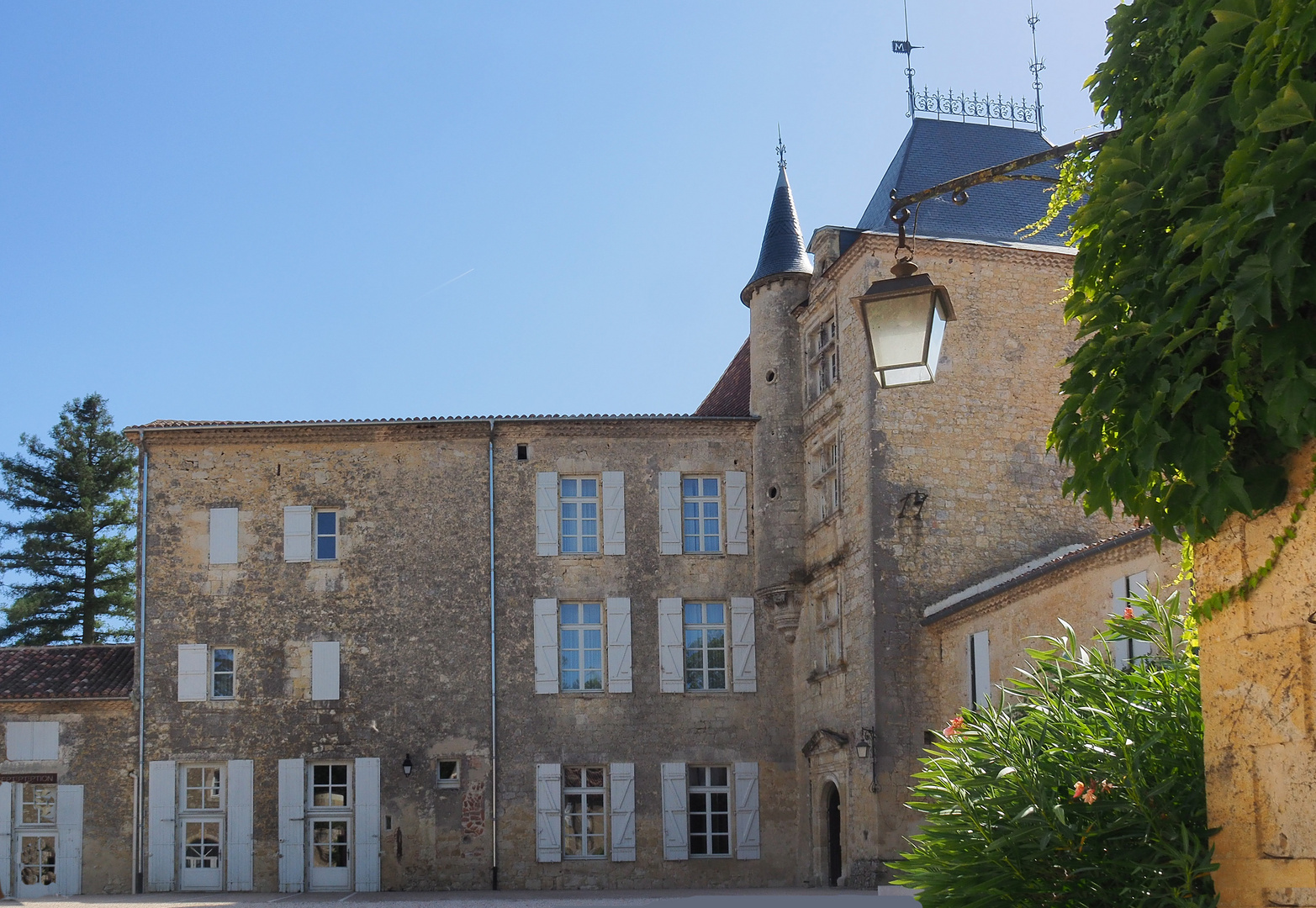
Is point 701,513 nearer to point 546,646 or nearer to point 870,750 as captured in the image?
point 546,646

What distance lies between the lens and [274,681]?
2230 cm

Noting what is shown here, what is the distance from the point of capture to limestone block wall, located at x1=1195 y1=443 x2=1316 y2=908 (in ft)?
11.6

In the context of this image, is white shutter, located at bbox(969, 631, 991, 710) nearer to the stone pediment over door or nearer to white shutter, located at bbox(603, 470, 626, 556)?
the stone pediment over door

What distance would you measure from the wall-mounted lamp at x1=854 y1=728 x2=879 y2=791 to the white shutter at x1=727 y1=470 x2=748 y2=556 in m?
4.55

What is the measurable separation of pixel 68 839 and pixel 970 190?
53.0ft

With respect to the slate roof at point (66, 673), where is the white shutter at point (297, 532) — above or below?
above

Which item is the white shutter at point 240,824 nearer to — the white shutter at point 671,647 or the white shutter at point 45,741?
the white shutter at point 45,741

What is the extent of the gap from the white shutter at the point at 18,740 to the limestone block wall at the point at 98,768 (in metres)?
0.07

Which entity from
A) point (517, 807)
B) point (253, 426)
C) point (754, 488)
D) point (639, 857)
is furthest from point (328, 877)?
point (754, 488)

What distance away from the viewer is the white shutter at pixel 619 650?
22.2 metres

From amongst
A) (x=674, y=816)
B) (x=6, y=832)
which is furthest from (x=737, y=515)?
(x=6, y=832)

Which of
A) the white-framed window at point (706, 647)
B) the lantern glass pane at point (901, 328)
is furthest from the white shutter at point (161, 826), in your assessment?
the lantern glass pane at point (901, 328)

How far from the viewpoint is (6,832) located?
21.9 metres

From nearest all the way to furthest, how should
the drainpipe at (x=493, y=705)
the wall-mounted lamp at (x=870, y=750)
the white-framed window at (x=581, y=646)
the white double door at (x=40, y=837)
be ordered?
the wall-mounted lamp at (x=870, y=750) < the drainpipe at (x=493, y=705) < the white double door at (x=40, y=837) < the white-framed window at (x=581, y=646)
